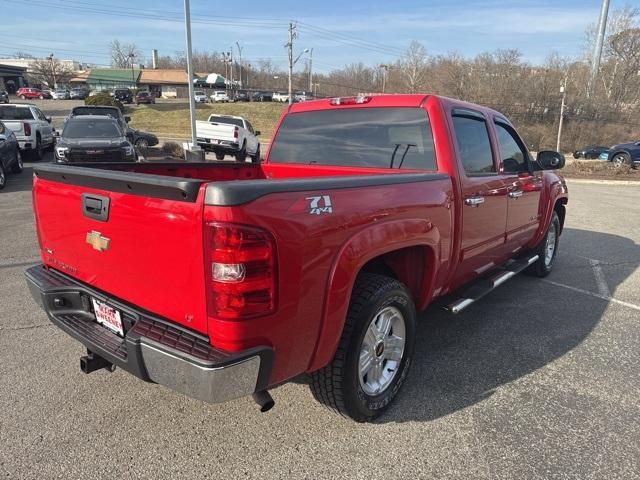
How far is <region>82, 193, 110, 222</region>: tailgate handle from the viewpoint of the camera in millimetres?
2393

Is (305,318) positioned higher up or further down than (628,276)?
higher up

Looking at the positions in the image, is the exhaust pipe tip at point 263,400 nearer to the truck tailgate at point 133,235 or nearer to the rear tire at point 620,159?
the truck tailgate at point 133,235

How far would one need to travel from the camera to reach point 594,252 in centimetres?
731

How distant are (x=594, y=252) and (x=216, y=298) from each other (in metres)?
7.14

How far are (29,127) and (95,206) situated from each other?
15.2m

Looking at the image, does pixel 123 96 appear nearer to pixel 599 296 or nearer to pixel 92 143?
pixel 92 143

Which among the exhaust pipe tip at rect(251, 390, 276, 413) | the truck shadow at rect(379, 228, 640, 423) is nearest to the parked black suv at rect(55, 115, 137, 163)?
the truck shadow at rect(379, 228, 640, 423)

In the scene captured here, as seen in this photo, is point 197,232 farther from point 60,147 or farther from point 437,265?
point 60,147

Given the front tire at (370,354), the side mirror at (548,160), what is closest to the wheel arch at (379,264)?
the front tire at (370,354)

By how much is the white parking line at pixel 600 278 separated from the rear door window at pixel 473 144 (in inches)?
98.6

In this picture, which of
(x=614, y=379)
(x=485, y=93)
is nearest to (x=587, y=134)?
(x=485, y=93)

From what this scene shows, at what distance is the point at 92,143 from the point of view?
12.2m

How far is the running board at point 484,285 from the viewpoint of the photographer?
11.4ft

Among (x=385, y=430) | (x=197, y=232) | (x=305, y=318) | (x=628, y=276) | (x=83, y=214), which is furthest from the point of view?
(x=628, y=276)
